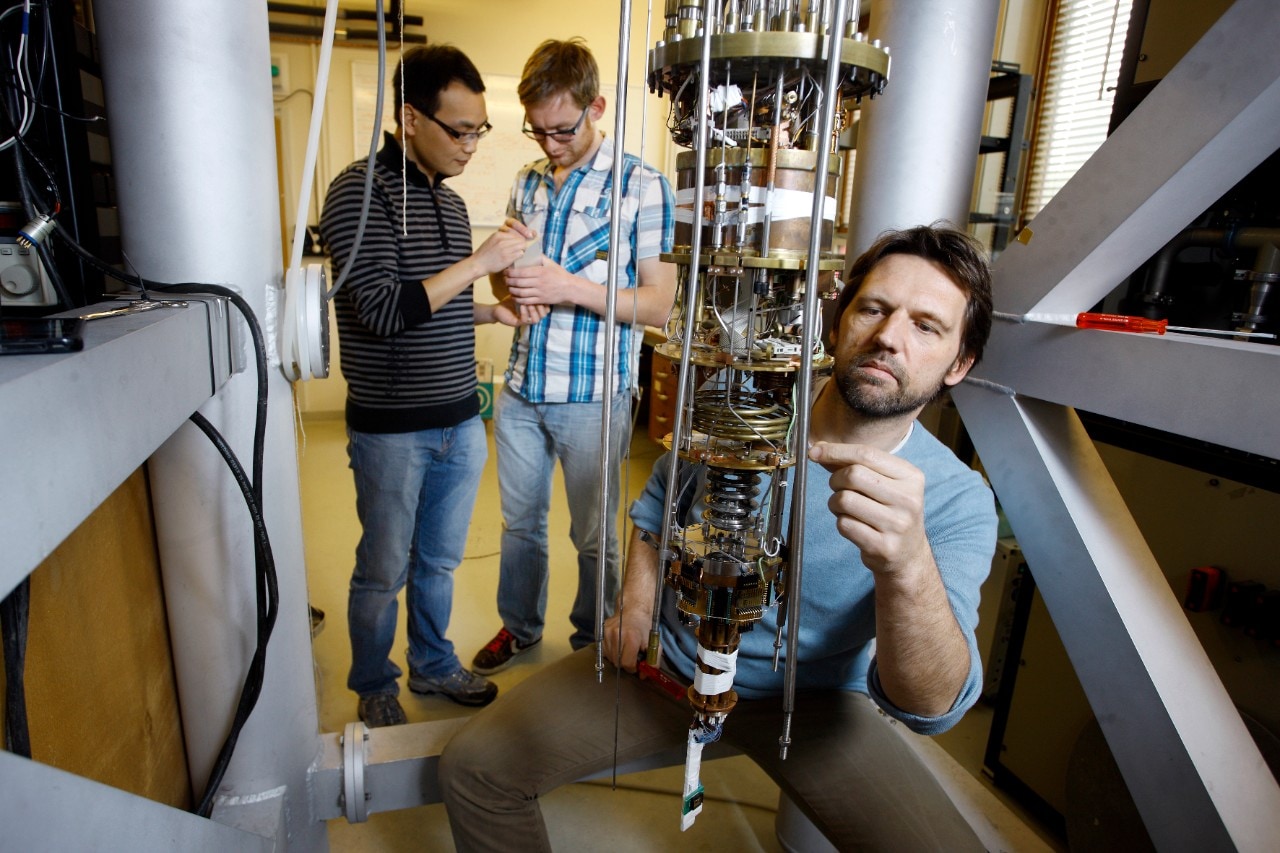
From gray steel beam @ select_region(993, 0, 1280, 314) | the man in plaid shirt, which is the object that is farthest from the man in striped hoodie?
gray steel beam @ select_region(993, 0, 1280, 314)

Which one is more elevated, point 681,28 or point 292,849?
point 681,28

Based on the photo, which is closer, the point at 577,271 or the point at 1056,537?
the point at 1056,537

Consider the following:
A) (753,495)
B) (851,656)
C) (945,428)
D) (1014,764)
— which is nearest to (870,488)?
A: (753,495)

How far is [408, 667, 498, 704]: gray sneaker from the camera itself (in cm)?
181

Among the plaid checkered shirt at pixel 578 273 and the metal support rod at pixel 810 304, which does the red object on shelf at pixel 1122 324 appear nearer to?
the metal support rod at pixel 810 304

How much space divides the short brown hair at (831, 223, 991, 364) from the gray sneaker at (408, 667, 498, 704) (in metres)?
1.21

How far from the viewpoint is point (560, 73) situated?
1.65 meters

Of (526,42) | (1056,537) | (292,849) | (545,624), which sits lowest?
(545,624)

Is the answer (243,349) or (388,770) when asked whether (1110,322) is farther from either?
(388,770)

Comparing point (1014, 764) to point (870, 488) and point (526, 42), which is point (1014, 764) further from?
point (526, 42)

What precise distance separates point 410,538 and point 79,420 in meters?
1.32

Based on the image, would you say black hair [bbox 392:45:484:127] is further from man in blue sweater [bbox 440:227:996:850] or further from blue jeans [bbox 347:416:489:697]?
man in blue sweater [bbox 440:227:996:850]

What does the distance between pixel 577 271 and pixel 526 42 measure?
117 inches

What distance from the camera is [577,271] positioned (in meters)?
1.82
